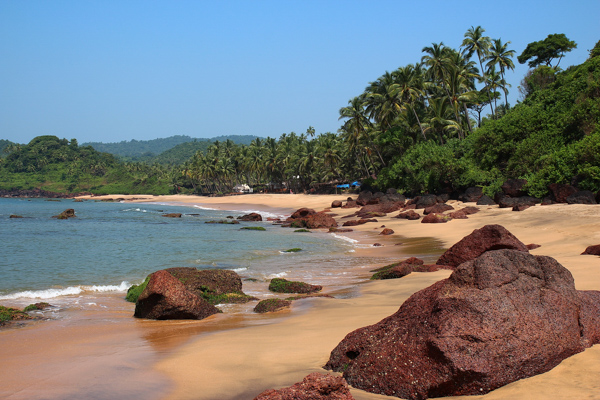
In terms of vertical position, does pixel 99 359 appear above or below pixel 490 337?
below

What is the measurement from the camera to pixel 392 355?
4.71m

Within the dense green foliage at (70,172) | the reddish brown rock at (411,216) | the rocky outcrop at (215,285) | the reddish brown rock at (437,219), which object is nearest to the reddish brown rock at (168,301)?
the rocky outcrop at (215,285)

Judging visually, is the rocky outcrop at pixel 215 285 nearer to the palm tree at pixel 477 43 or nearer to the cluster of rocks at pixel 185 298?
the cluster of rocks at pixel 185 298

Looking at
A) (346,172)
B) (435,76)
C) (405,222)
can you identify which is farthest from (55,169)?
(405,222)

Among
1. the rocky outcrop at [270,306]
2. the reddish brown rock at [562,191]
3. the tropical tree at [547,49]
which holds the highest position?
the tropical tree at [547,49]

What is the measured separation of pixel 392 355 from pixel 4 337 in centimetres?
696

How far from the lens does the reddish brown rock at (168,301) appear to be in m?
9.12

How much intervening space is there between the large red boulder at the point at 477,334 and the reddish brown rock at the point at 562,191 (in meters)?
23.9

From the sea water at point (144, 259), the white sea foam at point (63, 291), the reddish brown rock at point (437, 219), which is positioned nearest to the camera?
the white sea foam at point (63, 291)

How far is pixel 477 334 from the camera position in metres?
4.39

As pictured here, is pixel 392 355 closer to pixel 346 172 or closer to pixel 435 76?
pixel 435 76

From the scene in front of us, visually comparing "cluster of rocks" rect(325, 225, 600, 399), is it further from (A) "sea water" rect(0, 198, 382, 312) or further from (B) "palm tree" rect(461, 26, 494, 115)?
(B) "palm tree" rect(461, 26, 494, 115)

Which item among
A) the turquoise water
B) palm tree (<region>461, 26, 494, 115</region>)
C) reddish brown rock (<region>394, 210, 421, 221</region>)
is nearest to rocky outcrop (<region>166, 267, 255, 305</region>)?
the turquoise water

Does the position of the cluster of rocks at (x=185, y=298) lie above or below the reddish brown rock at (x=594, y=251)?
below
